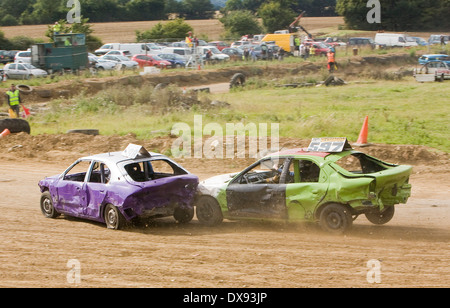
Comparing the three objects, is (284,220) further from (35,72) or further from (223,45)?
(223,45)

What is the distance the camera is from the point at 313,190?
10.6 meters

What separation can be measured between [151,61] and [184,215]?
3803cm

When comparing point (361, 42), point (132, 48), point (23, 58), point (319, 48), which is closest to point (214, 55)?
point (132, 48)

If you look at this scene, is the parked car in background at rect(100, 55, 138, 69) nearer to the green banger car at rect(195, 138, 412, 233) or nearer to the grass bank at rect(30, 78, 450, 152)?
the grass bank at rect(30, 78, 450, 152)

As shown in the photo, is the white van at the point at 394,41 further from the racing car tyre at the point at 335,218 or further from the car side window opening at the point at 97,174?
the racing car tyre at the point at 335,218

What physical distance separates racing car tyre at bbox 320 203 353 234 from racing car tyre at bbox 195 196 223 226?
1.97 m

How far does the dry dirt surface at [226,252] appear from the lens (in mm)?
8195

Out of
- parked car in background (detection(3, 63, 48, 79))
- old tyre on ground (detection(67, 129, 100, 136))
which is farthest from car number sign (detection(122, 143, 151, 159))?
parked car in background (detection(3, 63, 48, 79))

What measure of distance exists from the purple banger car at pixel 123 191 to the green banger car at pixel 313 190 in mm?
488

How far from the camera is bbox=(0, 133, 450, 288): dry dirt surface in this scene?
8.20 metres

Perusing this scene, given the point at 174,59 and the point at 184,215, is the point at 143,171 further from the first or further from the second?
the point at 174,59

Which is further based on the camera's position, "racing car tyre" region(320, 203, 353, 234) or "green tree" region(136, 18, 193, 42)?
"green tree" region(136, 18, 193, 42)

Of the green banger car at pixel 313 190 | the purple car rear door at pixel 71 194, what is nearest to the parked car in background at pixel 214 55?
the purple car rear door at pixel 71 194

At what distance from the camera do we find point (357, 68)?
50.5 m
